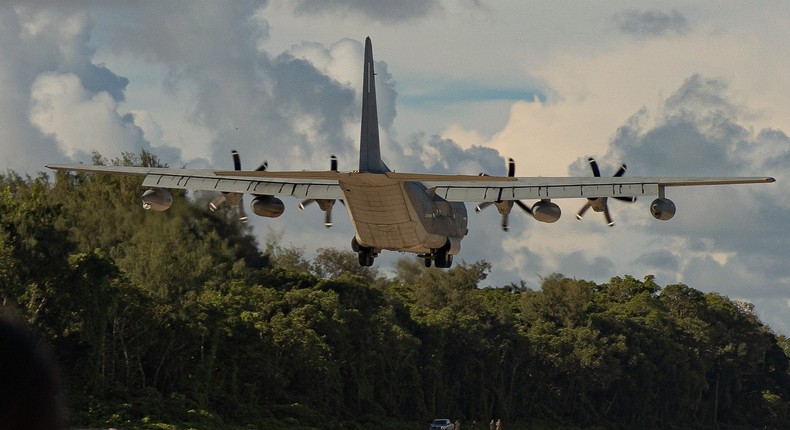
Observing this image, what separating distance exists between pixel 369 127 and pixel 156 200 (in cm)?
1032

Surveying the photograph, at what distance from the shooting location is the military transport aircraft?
47.2 meters

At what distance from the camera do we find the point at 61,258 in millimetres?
62469

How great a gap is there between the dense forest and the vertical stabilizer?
8.39 m

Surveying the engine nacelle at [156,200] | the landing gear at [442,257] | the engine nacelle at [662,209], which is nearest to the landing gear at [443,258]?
the landing gear at [442,257]

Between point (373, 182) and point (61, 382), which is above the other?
point (373, 182)

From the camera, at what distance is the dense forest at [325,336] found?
62156mm

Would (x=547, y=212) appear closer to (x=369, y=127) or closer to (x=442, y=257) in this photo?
(x=442, y=257)

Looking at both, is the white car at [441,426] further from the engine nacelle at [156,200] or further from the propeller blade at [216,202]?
the engine nacelle at [156,200]

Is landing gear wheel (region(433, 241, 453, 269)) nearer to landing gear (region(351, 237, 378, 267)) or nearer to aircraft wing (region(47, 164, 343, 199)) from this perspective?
landing gear (region(351, 237, 378, 267))

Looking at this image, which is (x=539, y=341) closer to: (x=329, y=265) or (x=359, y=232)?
(x=329, y=265)

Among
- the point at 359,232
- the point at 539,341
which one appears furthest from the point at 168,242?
the point at 539,341

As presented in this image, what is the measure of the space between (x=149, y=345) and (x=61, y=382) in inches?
2872

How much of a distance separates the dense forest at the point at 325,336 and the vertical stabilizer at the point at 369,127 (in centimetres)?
839

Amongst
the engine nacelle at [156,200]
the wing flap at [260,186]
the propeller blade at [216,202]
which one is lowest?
the engine nacelle at [156,200]
